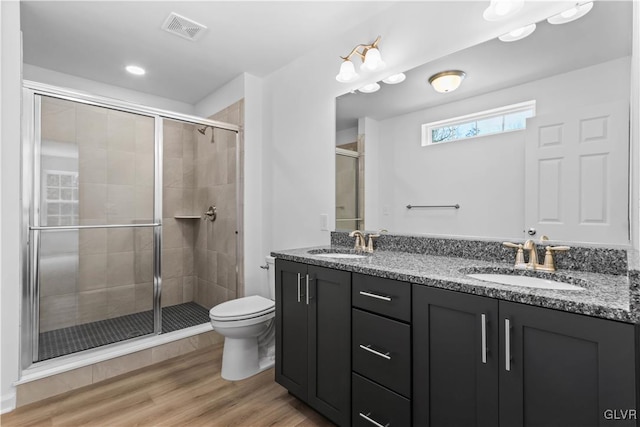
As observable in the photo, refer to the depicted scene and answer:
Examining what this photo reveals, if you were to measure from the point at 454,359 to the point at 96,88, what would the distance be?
371cm

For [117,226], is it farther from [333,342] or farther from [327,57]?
[327,57]

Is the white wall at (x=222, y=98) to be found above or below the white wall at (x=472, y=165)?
above

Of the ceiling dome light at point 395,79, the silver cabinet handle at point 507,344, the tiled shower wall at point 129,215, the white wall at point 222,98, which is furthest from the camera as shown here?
the white wall at point 222,98

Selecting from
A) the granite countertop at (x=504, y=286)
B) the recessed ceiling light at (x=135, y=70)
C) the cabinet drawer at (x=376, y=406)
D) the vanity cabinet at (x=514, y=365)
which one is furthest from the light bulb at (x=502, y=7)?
the recessed ceiling light at (x=135, y=70)

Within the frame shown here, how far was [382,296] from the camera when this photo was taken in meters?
1.28

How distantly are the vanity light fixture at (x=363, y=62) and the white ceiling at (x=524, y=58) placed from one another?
0.15 meters

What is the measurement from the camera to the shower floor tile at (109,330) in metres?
2.06

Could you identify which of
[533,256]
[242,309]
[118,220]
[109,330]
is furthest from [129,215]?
[533,256]

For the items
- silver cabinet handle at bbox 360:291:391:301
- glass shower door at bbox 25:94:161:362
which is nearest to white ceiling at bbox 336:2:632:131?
silver cabinet handle at bbox 360:291:391:301

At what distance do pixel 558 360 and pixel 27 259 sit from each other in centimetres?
268

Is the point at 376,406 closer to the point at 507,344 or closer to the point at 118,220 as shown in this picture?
the point at 507,344

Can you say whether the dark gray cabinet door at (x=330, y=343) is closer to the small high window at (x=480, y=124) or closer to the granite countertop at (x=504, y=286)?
the granite countertop at (x=504, y=286)

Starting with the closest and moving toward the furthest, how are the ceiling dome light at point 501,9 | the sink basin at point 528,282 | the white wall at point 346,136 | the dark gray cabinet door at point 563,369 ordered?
the dark gray cabinet door at point 563,369, the sink basin at point 528,282, the ceiling dome light at point 501,9, the white wall at point 346,136

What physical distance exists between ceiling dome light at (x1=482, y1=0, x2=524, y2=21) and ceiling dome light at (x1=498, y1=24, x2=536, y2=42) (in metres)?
0.08
